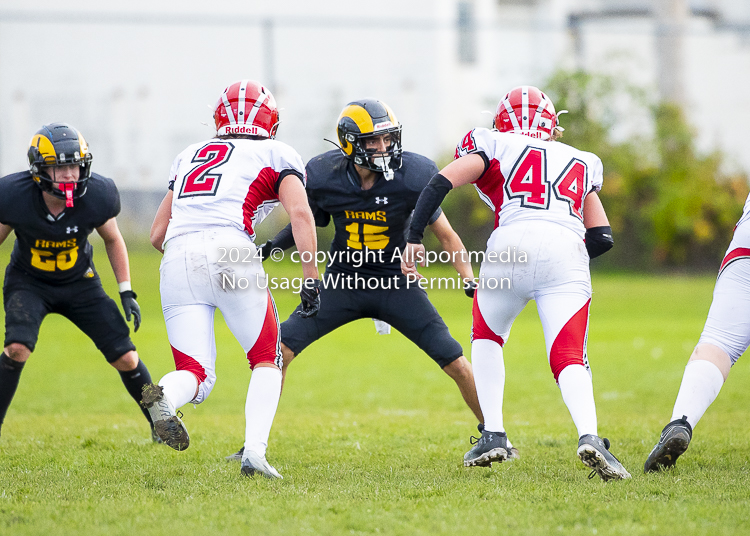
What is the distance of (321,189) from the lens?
520cm

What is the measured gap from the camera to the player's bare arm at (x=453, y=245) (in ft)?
17.0

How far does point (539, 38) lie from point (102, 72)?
40.7ft

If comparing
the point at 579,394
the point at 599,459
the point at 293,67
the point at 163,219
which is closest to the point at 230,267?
the point at 163,219

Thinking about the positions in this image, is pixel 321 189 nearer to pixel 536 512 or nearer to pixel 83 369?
pixel 536 512

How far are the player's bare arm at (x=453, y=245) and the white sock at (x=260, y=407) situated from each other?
145cm

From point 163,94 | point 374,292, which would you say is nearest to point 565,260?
point 374,292

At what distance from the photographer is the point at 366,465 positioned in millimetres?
4793

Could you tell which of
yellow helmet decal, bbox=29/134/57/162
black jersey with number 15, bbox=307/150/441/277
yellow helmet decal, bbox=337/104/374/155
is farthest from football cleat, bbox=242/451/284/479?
yellow helmet decal, bbox=29/134/57/162

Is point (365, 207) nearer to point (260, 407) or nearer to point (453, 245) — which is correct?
point (453, 245)

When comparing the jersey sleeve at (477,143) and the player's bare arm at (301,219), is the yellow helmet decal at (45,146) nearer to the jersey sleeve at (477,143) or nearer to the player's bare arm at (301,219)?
the player's bare arm at (301,219)

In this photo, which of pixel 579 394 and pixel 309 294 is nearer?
pixel 579 394

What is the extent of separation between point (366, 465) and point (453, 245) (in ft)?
4.78

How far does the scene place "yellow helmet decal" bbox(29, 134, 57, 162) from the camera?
191 inches

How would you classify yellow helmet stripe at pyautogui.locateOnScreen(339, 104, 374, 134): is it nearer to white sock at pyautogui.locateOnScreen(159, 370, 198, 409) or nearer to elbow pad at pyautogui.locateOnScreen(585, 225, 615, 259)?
elbow pad at pyautogui.locateOnScreen(585, 225, 615, 259)
